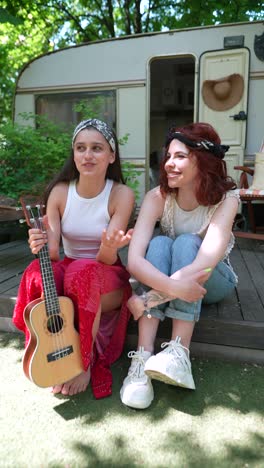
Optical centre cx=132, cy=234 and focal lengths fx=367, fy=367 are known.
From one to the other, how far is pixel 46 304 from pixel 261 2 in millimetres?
6764

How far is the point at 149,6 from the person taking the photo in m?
8.64

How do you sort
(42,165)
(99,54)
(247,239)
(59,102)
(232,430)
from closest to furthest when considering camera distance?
1. (232,430)
2. (42,165)
3. (247,239)
4. (99,54)
5. (59,102)

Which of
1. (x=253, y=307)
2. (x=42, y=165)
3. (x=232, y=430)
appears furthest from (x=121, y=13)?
(x=232, y=430)

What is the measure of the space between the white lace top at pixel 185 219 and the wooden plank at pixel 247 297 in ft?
1.22

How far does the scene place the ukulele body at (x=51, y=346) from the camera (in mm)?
1512

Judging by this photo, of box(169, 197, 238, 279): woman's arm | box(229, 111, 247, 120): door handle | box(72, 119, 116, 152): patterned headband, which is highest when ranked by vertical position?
box(229, 111, 247, 120): door handle

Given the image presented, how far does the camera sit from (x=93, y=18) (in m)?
9.31

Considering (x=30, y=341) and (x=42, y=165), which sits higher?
(x=42, y=165)

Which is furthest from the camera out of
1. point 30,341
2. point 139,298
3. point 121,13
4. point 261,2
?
point 121,13

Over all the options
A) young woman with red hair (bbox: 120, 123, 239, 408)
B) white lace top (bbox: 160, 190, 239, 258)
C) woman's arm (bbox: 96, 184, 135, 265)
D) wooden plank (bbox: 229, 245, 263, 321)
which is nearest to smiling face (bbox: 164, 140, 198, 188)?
young woman with red hair (bbox: 120, 123, 239, 408)

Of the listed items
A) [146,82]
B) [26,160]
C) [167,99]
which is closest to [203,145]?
[26,160]

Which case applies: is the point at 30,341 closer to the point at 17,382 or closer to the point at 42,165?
the point at 17,382

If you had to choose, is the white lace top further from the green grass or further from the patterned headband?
the green grass

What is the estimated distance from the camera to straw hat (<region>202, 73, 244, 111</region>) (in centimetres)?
446
